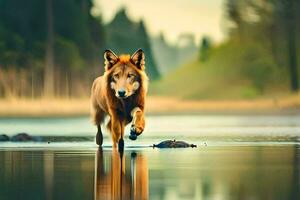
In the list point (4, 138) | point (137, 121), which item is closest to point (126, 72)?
point (137, 121)

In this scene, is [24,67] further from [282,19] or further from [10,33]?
[282,19]

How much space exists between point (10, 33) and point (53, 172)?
63.3m

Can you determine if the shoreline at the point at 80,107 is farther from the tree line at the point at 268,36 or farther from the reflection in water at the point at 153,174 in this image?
the reflection in water at the point at 153,174

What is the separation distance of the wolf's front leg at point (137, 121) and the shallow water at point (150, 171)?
0.44m

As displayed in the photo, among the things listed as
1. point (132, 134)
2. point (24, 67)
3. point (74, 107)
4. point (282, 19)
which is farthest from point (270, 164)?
point (282, 19)

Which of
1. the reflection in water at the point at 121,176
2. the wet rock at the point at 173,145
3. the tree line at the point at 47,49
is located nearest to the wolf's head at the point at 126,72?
the reflection in water at the point at 121,176

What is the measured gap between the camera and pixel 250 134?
29.9 metres

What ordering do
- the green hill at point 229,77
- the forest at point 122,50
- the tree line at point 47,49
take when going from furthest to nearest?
the green hill at point 229,77, the forest at point 122,50, the tree line at point 47,49

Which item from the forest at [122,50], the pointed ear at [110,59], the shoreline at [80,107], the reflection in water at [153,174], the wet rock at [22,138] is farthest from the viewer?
the forest at [122,50]

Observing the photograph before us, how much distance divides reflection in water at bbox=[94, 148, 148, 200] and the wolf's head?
143cm

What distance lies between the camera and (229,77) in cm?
10694

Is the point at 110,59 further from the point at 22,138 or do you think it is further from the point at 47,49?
the point at 47,49

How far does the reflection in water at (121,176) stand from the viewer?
13.1 m

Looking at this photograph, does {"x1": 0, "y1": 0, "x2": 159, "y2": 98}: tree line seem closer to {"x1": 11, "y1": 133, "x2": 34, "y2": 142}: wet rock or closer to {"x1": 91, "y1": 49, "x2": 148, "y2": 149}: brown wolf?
{"x1": 11, "y1": 133, "x2": 34, "y2": 142}: wet rock
